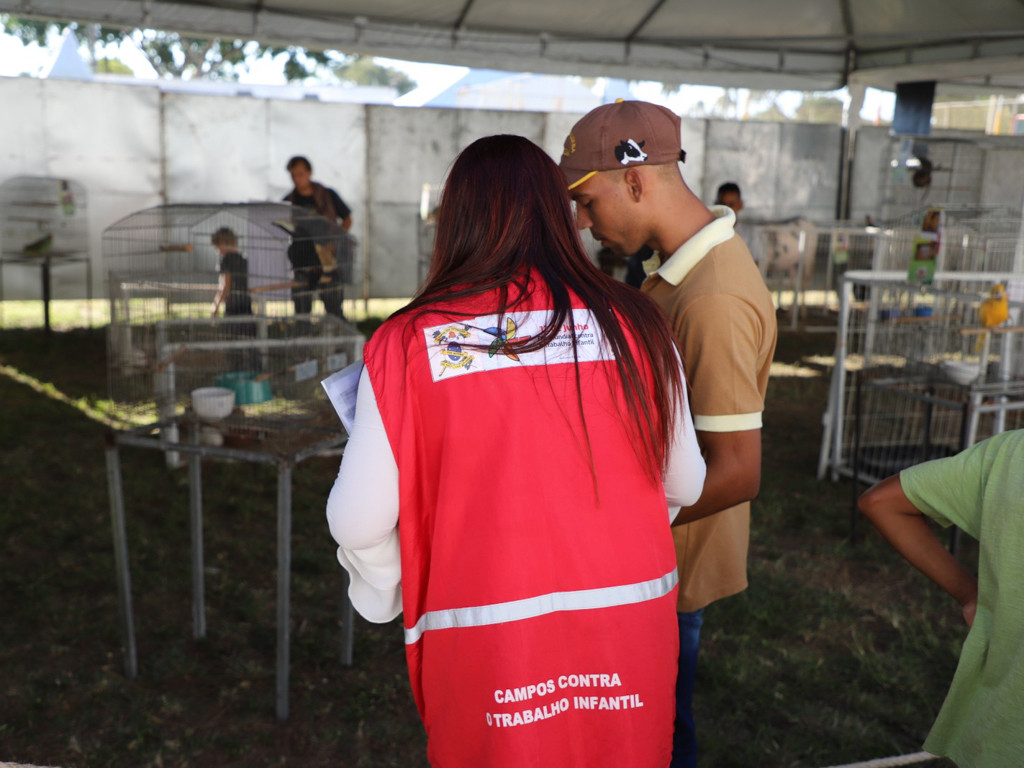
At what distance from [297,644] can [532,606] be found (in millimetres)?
2537

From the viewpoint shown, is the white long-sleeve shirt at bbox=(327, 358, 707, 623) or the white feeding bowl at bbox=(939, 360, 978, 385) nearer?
the white long-sleeve shirt at bbox=(327, 358, 707, 623)

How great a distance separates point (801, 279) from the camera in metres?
12.3

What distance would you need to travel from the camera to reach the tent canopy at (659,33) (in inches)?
292

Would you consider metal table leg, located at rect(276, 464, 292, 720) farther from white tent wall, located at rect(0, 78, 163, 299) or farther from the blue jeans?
white tent wall, located at rect(0, 78, 163, 299)

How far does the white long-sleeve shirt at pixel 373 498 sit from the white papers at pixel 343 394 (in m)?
0.02

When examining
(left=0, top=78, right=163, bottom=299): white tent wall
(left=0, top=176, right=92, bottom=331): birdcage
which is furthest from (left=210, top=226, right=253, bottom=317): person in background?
(left=0, top=78, right=163, bottom=299): white tent wall

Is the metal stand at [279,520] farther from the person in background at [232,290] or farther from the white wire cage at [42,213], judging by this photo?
the white wire cage at [42,213]

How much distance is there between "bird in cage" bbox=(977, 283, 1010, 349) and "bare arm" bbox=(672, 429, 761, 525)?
10.5ft

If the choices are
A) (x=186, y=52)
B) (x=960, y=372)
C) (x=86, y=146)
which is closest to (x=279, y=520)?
(x=960, y=372)

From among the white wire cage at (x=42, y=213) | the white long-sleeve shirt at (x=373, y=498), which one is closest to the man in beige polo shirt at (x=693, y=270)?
the white long-sleeve shirt at (x=373, y=498)

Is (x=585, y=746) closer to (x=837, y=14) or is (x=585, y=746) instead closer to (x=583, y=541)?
(x=583, y=541)

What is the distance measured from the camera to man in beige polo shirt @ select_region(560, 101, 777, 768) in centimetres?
176

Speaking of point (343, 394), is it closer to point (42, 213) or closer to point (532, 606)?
point (532, 606)

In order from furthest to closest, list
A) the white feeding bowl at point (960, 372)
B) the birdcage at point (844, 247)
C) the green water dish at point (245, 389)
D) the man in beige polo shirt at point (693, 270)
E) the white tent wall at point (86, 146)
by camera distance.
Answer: the birdcage at point (844, 247) < the white tent wall at point (86, 146) < the white feeding bowl at point (960, 372) < the green water dish at point (245, 389) < the man in beige polo shirt at point (693, 270)
